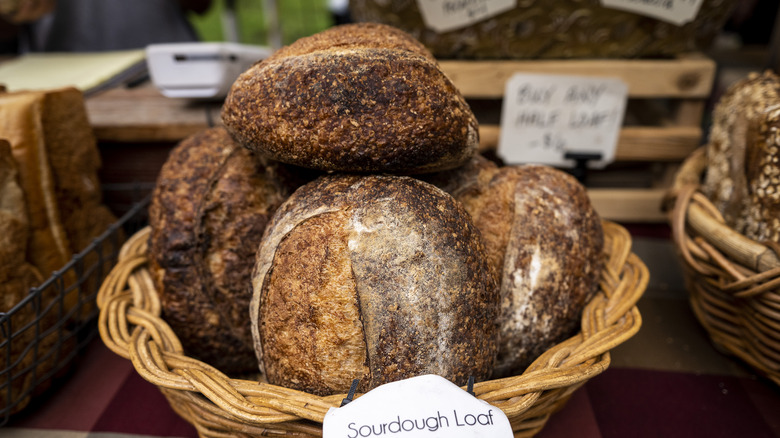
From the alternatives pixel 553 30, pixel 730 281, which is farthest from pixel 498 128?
pixel 730 281

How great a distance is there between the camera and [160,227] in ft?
3.14

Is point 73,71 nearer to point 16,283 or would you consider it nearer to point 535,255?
point 16,283

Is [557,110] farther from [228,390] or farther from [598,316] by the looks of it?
[228,390]

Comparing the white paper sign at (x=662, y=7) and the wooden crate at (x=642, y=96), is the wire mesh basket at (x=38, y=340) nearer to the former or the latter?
the wooden crate at (x=642, y=96)

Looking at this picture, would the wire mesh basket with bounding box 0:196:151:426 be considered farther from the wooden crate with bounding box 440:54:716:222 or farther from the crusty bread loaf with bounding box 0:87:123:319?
the wooden crate with bounding box 440:54:716:222

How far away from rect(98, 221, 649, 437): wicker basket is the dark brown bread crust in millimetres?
67

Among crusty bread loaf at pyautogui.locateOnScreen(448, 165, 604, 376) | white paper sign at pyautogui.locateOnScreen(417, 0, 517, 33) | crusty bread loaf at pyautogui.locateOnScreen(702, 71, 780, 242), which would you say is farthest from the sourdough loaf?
crusty bread loaf at pyautogui.locateOnScreen(448, 165, 604, 376)

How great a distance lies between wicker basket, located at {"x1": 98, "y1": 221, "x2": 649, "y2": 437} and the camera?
2.24 feet

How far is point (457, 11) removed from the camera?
142cm

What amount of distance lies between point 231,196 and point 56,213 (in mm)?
536

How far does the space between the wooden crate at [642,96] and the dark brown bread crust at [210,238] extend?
2.48ft

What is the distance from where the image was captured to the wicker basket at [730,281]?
892 mm

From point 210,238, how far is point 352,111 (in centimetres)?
42

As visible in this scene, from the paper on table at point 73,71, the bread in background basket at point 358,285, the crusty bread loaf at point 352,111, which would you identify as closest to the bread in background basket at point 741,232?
the bread in background basket at point 358,285
